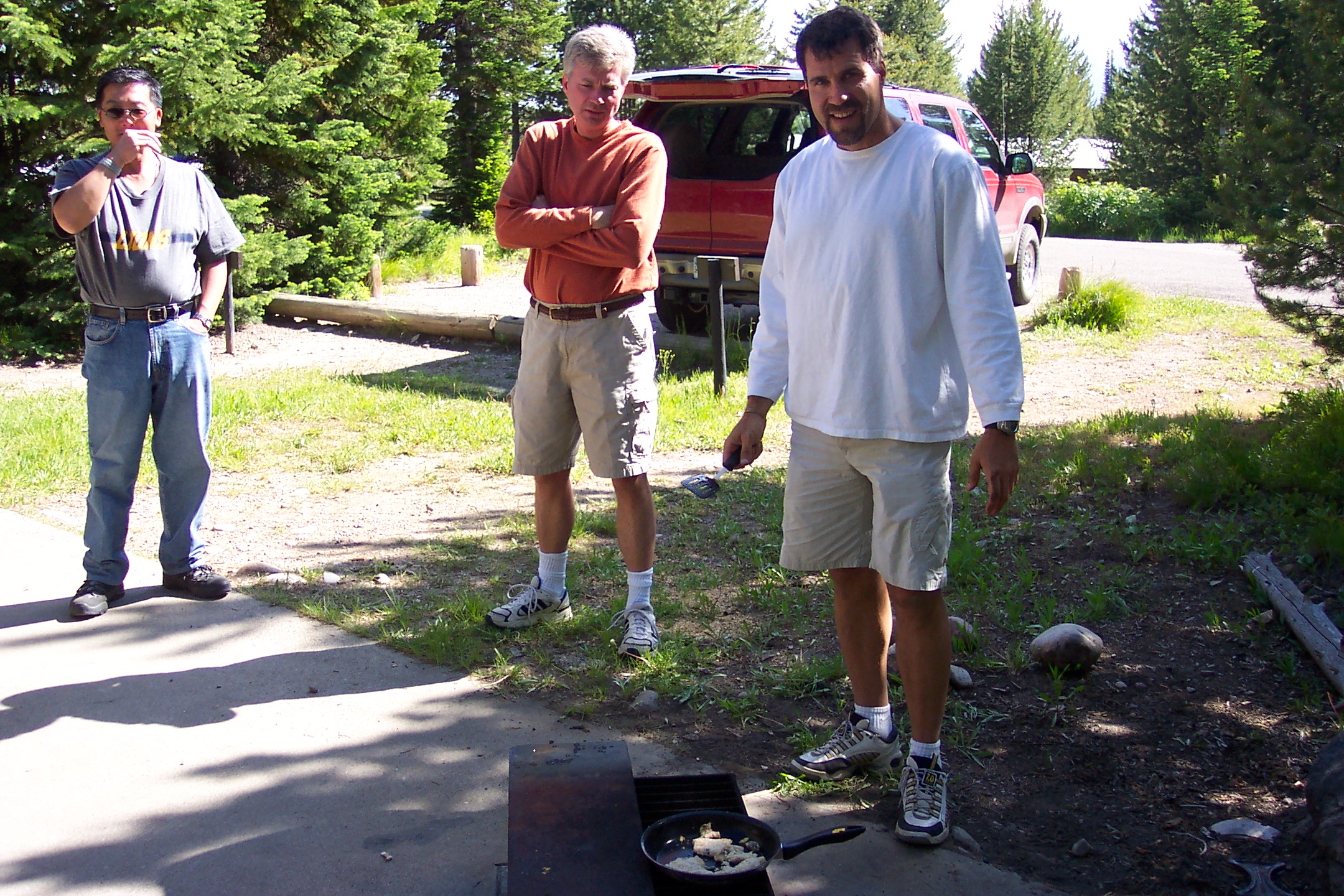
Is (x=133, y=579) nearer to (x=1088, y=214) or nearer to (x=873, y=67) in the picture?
(x=873, y=67)

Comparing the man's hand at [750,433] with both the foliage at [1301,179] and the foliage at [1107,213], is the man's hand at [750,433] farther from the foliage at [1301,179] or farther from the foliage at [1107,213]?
the foliage at [1107,213]

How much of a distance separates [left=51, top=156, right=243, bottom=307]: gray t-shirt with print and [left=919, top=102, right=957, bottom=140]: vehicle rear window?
7.04m

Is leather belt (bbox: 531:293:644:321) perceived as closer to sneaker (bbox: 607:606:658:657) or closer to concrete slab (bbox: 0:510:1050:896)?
sneaker (bbox: 607:606:658:657)

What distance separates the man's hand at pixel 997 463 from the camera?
2719 mm

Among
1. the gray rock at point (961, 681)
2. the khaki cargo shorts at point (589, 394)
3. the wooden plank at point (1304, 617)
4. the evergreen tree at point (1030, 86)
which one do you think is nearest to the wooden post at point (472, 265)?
the khaki cargo shorts at point (589, 394)

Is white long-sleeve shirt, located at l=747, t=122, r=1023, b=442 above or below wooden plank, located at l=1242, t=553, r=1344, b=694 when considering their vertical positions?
above

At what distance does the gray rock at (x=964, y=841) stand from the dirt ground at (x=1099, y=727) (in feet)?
0.11

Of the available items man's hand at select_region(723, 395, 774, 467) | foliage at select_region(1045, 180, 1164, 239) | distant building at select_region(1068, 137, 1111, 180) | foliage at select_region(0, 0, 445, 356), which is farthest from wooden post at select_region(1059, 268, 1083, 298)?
distant building at select_region(1068, 137, 1111, 180)

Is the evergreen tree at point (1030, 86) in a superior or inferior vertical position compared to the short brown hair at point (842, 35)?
superior

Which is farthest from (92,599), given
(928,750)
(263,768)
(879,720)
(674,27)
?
(674,27)

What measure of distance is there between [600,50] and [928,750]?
256 centimetres

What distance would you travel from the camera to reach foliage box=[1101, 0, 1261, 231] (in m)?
28.2

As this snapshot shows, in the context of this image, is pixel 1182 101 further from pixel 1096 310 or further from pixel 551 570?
pixel 551 570

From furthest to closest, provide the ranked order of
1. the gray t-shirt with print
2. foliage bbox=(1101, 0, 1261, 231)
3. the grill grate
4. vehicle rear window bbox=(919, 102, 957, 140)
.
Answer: foliage bbox=(1101, 0, 1261, 231)
vehicle rear window bbox=(919, 102, 957, 140)
the gray t-shirt with print
the grill grate
